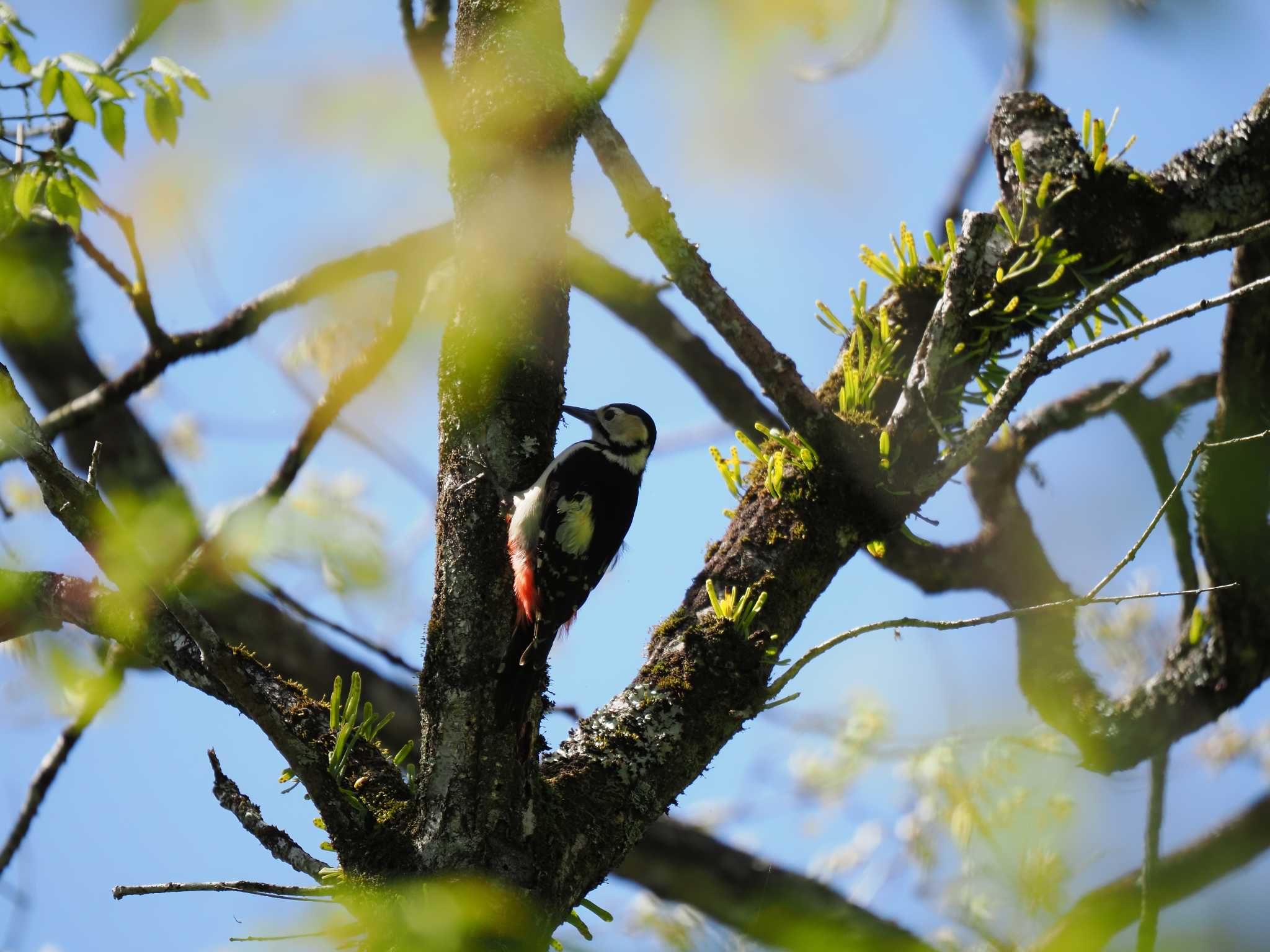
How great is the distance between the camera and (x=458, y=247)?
282 cm

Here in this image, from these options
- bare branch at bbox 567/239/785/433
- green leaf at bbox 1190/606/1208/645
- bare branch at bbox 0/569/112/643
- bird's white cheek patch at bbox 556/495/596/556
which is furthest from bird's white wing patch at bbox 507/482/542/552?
green leaf at bbox 1190/606/1208/645

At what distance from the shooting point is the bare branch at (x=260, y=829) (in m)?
2.28

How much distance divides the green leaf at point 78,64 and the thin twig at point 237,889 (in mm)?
2041

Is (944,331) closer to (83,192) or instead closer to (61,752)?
(83,192)

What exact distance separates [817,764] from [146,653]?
14.8 ft

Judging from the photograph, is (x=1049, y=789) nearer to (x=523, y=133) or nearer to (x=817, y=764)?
(x=523, y=133)

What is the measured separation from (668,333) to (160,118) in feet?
10.2

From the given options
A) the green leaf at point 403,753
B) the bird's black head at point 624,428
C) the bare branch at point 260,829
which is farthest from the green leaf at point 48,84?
the bird's black head at point 624,428

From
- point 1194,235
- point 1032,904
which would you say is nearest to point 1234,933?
point 1032,904

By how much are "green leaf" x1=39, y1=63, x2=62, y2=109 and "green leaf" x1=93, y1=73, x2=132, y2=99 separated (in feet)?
0.30

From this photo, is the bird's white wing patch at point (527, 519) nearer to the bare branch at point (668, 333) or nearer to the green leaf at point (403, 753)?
the green leaf at point (403, 753)

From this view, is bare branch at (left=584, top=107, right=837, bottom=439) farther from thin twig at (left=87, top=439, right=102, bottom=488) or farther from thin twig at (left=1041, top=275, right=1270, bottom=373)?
thin twig at (left=87, top=439, right=102, bottom=488)

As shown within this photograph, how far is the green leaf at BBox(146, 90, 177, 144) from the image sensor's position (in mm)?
3191

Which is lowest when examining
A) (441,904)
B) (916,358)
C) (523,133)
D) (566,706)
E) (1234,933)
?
(1234,933)
